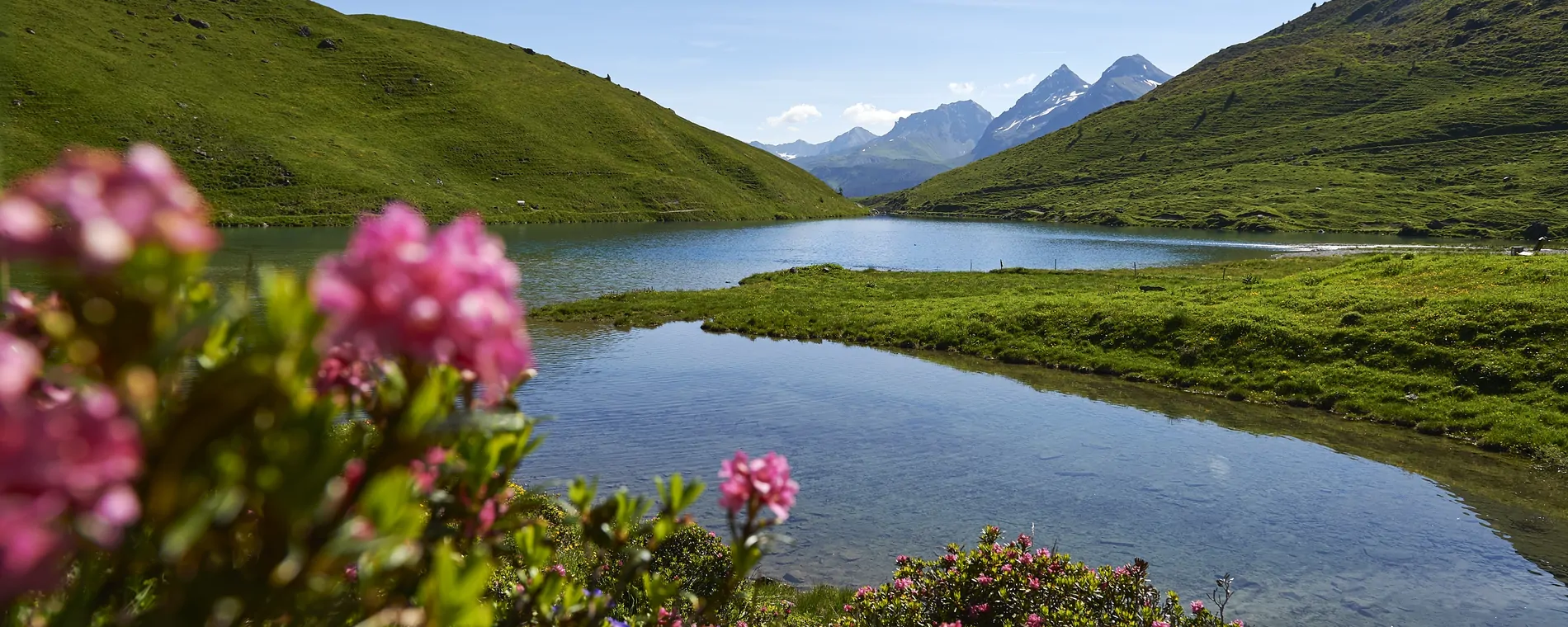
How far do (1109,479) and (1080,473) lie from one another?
2.37ft

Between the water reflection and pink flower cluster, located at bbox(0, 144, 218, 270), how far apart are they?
45.8 ft

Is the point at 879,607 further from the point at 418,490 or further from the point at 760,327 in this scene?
the point at 760,327

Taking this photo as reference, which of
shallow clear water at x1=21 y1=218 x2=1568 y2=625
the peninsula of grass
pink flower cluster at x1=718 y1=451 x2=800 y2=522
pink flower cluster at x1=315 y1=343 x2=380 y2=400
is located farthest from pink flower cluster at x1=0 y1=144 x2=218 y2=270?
the peninsula of grass

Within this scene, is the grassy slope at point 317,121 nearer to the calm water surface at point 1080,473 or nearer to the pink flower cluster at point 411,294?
the calm water surface at point 1080,473

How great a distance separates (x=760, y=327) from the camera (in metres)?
41.1

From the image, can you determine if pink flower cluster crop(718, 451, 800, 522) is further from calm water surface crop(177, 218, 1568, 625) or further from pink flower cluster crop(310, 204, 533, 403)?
calm water surface crop(177, 218, 1568, 625)

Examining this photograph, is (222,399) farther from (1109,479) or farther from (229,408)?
(1109,479)

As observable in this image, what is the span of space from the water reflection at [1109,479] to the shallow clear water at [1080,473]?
7 centimetres

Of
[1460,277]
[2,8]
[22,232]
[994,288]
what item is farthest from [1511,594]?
[2,8]

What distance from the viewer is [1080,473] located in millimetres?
20188

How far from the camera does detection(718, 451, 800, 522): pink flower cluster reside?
3.33 m

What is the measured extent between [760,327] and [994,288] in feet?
68.1

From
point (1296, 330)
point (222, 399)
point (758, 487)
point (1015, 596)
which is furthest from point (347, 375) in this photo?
point (1296, 330)

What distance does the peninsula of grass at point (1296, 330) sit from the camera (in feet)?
83.3
